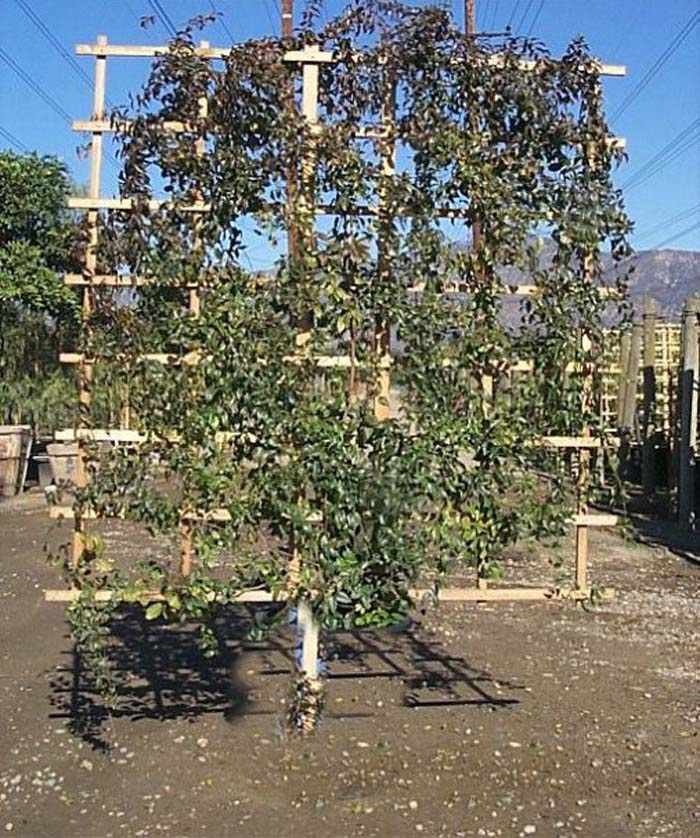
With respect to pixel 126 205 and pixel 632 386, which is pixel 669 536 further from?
pixel 126 205

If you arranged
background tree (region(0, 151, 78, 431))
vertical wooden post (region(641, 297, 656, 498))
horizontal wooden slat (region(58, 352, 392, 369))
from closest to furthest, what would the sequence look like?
horizontal wooden slat (region(58, 352, 392, 369)), vertical wooden post (region(641, 297, 656, 498)), background tree (region(0, 151, 78, 431))

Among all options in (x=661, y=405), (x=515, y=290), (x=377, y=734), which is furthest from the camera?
(x=661, y=405)

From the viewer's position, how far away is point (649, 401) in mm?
13031

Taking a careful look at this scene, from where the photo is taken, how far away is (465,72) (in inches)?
159

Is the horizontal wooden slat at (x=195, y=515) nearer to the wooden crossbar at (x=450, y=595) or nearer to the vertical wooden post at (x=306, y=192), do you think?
the vertical wooden post at (x=306, y=192)

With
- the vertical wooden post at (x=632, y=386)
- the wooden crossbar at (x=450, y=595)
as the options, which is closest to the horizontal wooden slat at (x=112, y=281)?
the wooden crossbar at (x=450, y=595)

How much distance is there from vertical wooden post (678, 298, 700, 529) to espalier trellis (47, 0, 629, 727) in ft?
23.4

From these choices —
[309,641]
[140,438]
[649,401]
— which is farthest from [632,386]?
[140,438]

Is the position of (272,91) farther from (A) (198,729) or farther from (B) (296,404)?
(A) (198,729)

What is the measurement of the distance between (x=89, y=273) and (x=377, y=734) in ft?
6.86

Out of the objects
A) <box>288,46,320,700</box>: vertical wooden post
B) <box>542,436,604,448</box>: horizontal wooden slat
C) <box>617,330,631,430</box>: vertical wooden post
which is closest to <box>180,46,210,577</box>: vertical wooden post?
<box>288,46,320,700</box>: vertical wooden post

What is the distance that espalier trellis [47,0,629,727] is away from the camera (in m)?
3.93

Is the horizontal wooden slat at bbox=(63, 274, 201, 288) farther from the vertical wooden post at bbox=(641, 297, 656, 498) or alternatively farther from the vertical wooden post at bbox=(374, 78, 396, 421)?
the vertical wooden post at bbox=(641, 297, 656, 498)

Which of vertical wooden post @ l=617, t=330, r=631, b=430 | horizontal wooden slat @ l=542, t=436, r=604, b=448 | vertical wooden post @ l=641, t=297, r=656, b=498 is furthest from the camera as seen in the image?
vertical wooden post @ l=617, t=330, r=631, b=430
